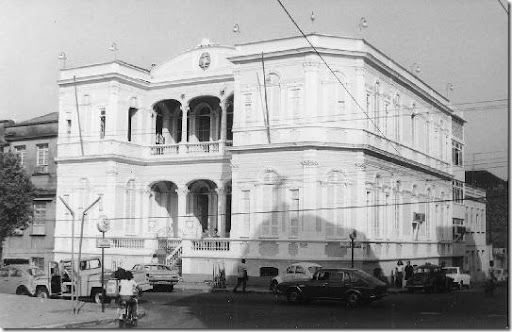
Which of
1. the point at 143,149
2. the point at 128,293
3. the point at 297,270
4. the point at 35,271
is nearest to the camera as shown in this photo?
the point at 128,293

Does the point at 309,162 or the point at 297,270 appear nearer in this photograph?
the point at 297,270

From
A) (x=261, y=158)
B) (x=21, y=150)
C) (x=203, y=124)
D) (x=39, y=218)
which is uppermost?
(x=203, y=124)

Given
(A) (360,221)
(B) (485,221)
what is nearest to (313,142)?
(A) (360,221)

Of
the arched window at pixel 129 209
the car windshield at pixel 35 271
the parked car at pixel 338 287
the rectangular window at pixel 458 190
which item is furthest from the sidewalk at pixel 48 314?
the rectangular window at pixel 458 190

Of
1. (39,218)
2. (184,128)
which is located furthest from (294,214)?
(39,218)

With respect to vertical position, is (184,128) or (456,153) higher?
(184,128)

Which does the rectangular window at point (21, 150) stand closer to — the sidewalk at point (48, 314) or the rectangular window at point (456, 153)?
the sidewalk at point (48, 314)

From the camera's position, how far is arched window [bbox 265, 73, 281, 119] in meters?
36.0

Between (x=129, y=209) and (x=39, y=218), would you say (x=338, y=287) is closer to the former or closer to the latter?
(x=129, y=209)

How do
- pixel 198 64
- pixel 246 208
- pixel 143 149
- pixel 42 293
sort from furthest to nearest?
1. pixel 143 149
2. pixel 198 64
3. pixel 246 208
4. pixel 42 293

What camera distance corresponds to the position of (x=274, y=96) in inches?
1420

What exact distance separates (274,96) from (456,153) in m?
16.3

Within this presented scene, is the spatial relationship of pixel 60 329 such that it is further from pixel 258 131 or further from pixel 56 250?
pixel 56 250

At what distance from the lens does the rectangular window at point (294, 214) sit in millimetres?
35250
